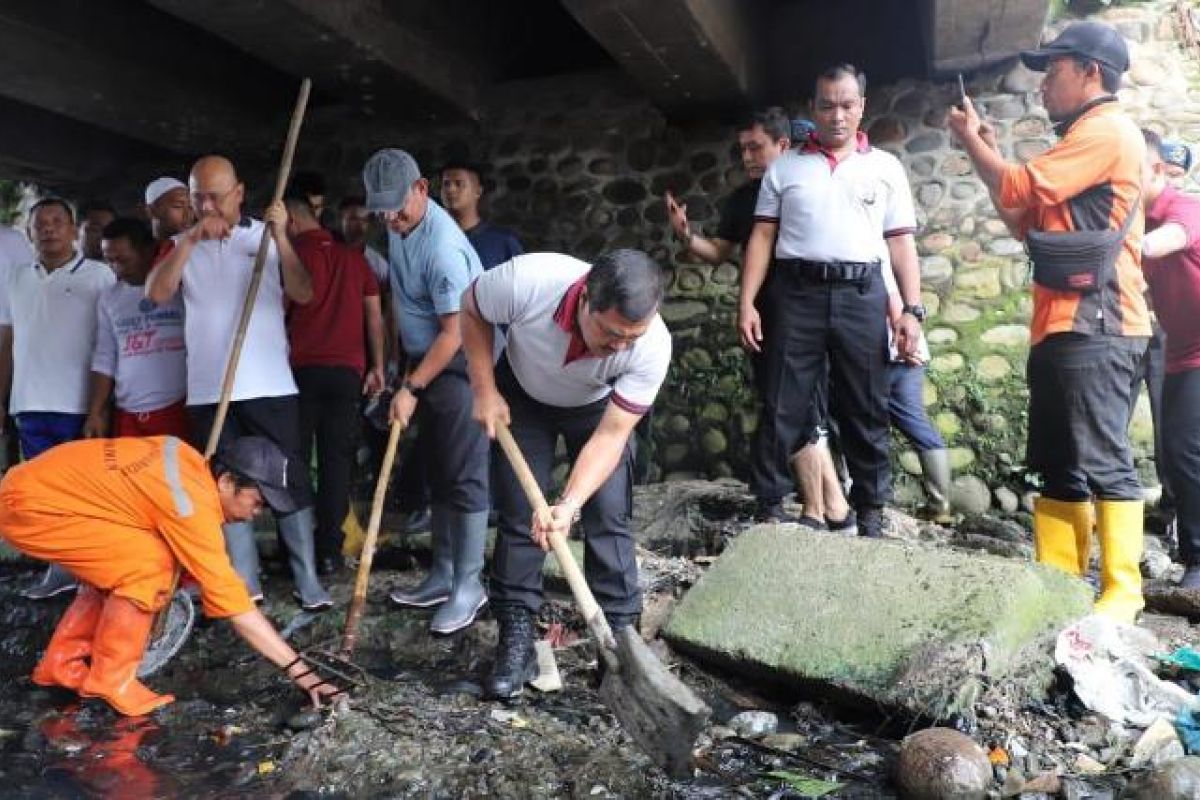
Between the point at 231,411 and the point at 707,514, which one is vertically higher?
the point at 231,411

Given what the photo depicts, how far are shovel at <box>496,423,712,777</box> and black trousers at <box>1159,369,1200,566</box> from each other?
2258mm

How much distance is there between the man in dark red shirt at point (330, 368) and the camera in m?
4.01

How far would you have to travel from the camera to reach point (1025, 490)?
511 cm

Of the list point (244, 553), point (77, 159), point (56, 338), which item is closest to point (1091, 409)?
point (244, 553)

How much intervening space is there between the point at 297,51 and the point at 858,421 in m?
3.46

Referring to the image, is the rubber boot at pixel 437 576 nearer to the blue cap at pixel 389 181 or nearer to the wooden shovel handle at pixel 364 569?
the wooden shovel handle at pixel 364 569

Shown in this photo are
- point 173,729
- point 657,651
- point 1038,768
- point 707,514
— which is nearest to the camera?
point 1038,768

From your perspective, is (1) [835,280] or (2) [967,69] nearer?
(1) [835,280]

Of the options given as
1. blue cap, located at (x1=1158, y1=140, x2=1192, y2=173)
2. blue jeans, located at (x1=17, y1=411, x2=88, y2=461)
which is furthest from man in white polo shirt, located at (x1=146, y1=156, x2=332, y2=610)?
blue cap, located at (x1=1158, y1=140, x2=1192, y2=173)

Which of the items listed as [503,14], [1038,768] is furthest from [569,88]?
[1038,768]

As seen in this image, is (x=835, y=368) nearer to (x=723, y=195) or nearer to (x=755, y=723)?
(x=755, y=723)

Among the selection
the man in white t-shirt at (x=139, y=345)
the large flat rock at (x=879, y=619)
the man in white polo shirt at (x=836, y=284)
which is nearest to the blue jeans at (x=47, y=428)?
the man in white t-shirt at (x=139, y=345)

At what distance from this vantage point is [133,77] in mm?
5629

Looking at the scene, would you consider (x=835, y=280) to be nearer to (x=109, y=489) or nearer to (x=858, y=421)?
(x=858, y=421)
